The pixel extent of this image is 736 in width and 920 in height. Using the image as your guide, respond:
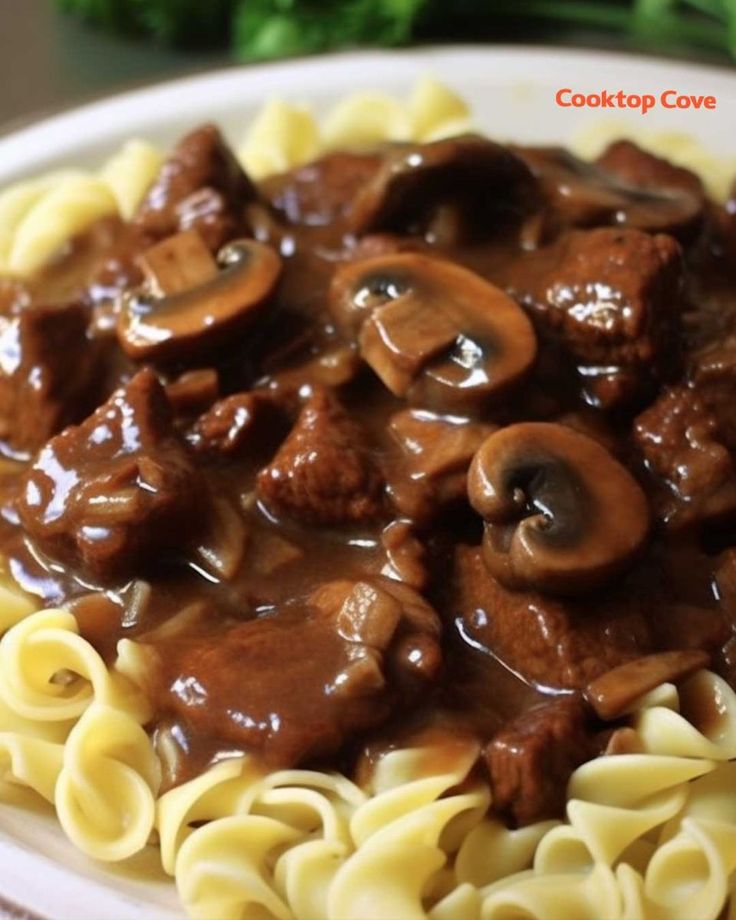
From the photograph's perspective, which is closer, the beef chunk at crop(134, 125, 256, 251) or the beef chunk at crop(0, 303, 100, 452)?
the beef chunk at crop(0, 303, 100, 452)

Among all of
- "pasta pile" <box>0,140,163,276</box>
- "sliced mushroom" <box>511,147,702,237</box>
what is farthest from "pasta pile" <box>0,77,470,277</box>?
"sliced mushroom" <box>511,147,702,237</box>

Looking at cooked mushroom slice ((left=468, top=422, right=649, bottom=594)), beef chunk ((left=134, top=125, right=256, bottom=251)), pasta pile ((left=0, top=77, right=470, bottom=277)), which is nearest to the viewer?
cooked mushroom slice ((left=468, top=422, right=649, bottom=594))

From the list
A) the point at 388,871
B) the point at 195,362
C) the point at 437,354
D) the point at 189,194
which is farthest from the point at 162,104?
the point at 388,871

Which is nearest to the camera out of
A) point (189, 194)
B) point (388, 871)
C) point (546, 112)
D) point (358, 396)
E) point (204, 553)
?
point (388, 871)

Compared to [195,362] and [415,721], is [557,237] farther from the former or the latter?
[415,721]

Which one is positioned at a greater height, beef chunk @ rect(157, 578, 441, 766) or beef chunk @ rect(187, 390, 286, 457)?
beef chunk @ rect(187, 390, 286, 457)

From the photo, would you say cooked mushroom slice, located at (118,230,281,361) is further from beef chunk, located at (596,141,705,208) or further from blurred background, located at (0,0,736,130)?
blurred background, located at (0,0,736,130)
